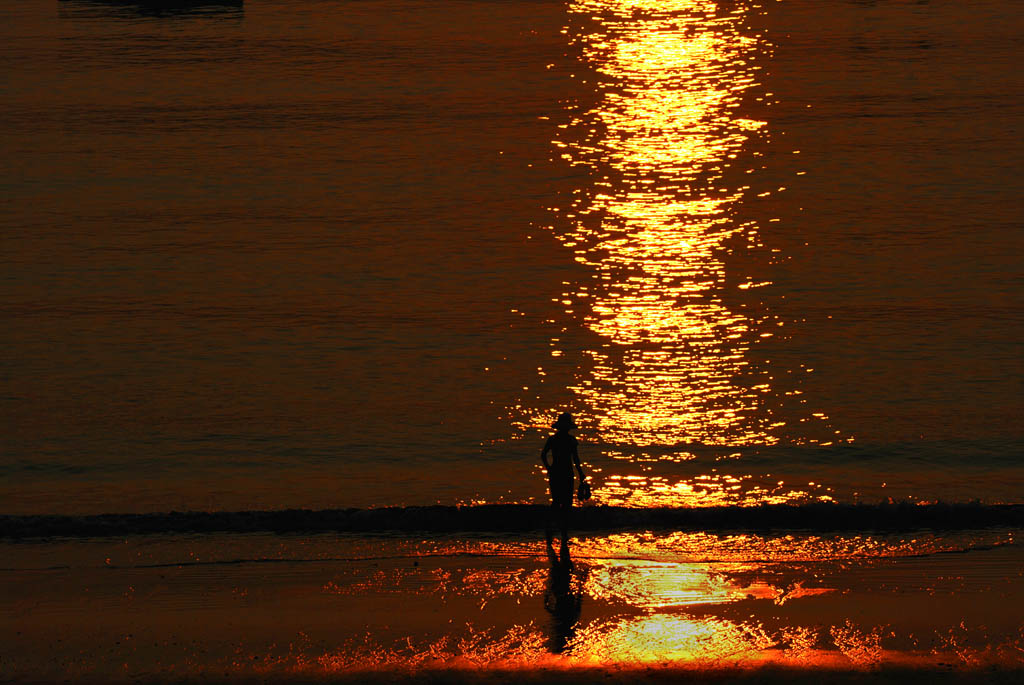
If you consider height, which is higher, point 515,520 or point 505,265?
point 515,520

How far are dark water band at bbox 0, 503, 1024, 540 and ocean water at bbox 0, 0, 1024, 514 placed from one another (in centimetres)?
174

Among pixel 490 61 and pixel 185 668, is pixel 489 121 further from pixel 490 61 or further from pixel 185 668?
pixel 185 668

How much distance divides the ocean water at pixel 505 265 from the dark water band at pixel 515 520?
1738 millimetres

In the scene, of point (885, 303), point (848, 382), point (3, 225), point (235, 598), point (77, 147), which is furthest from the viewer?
point (77, 147)

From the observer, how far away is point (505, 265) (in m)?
39.1

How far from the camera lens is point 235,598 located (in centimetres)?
1355

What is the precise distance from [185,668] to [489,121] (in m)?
49.3

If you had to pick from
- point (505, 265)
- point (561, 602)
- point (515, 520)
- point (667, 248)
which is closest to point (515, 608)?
point (561, 602)

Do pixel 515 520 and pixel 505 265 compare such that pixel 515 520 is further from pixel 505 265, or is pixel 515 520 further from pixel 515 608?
pixel 505 265

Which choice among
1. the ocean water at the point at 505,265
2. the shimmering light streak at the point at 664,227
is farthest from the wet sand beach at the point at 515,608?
the shimmering light streak at the point at 664,227

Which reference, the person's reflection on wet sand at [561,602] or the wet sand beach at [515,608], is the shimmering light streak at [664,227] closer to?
the wet sand beach at [515,608]

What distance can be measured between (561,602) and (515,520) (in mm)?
4177

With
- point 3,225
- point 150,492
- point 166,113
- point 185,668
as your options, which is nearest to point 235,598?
point 185,668

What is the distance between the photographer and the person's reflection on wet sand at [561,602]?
11.9 metres
